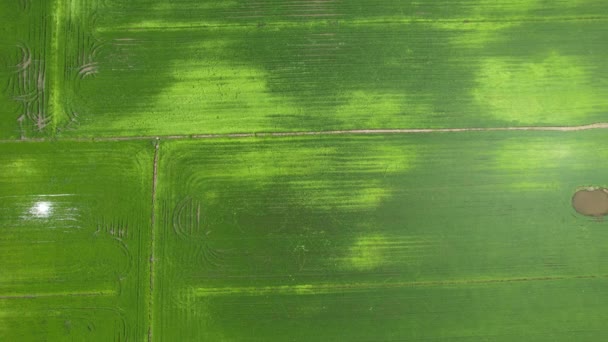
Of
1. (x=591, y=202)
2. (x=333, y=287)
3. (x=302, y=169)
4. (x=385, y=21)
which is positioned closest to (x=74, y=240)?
(x=302, y=169)

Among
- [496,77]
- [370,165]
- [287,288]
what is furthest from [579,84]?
[287,288]

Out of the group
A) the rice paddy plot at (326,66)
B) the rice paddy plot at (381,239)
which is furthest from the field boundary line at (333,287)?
the rice paddy plot at (326,66)

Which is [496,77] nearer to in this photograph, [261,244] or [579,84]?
[579,84]

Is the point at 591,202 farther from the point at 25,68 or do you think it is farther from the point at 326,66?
the point at 25,68

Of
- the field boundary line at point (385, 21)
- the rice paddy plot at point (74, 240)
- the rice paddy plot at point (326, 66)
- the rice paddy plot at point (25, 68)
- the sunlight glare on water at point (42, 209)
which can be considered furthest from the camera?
the field boundary line at point (385, 21)

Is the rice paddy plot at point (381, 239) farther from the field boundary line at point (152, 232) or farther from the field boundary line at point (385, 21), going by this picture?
the field boundary line at point (385, 21)

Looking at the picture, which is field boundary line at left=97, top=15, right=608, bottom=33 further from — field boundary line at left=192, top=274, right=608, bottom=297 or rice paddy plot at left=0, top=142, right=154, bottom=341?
field boundary line at left=192, top=274, right=608, bottom=297

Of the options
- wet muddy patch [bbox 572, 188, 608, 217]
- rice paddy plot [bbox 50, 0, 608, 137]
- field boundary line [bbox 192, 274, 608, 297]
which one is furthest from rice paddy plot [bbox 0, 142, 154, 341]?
wet muddy patch [bbox 572, 188, 608, 217]
